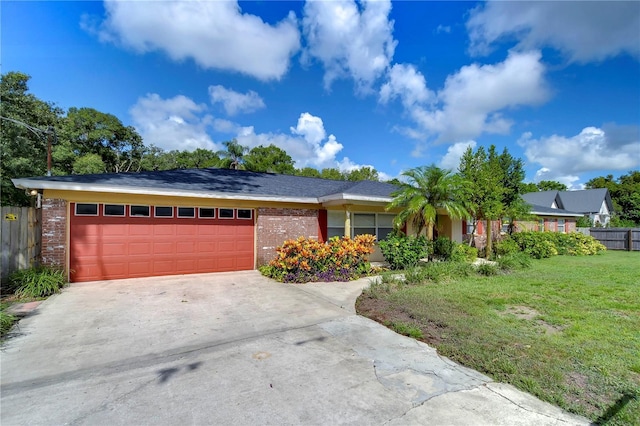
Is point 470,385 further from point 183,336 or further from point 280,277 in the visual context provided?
point 280,277

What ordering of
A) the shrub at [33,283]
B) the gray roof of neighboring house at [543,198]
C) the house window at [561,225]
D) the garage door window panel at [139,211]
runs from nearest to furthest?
1. the shrub at [33,283]
2. the garage door window panel at [139,211]
3. the house window at [561,225]
4. the gray roof of neighboring house at [543,198]

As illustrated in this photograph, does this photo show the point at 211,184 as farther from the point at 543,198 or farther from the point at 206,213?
the point at 543,198

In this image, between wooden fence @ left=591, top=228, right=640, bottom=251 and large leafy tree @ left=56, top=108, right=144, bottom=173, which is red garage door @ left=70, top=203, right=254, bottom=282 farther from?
wooden fence @ left=591, top=228, right=640, bottom=251

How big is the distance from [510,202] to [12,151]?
2557 cm

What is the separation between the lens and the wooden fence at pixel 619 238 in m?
19.8

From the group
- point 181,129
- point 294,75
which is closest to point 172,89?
point 294,75

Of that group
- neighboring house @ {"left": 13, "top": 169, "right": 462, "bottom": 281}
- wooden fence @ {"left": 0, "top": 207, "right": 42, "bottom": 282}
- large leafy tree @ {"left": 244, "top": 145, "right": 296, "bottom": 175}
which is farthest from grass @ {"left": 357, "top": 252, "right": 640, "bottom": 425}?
large leafy tree @ {"left": 244, "top": 145, "right": 296, "bottom": 175}

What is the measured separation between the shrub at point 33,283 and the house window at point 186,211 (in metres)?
3.46

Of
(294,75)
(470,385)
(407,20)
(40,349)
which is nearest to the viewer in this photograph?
(470,385)

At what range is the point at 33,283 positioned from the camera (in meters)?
7.04

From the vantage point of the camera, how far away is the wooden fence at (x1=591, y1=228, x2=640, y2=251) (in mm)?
19766

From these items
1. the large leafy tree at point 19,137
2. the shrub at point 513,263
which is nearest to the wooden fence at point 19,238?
the large leafy tree at point 19,137

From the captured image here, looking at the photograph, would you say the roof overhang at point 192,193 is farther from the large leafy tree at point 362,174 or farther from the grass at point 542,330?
the large leafy tree at point 362,174

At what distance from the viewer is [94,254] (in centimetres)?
862
